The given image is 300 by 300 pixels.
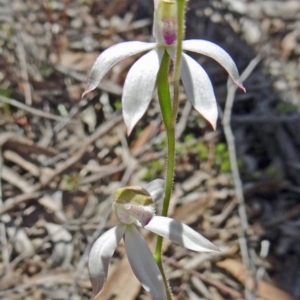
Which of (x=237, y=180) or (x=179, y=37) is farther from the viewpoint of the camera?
(x=237, y=180)

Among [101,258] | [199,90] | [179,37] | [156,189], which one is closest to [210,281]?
[156,189]

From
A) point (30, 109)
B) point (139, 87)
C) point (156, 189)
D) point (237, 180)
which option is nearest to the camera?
point (139, 87)

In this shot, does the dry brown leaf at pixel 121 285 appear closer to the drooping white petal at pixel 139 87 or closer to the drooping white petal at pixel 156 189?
the drooping white petal at pixel 156 189

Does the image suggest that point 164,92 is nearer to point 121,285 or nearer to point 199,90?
point 199,90

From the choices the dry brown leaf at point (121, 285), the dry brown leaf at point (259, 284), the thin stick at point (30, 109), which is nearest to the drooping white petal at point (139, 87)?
the dry brown leaf at point (121, 285)

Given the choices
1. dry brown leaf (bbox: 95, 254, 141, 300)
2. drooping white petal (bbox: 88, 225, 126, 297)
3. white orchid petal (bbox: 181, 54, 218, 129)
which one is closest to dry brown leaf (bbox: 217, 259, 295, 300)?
dry brown leaf (bbox: 95, 254, 141, 300)

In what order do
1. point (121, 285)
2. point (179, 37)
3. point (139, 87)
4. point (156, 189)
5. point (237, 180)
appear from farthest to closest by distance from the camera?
→ point (237, 180), point (121, 285), point (156, 189), point (139, 87), point (179, 37)
